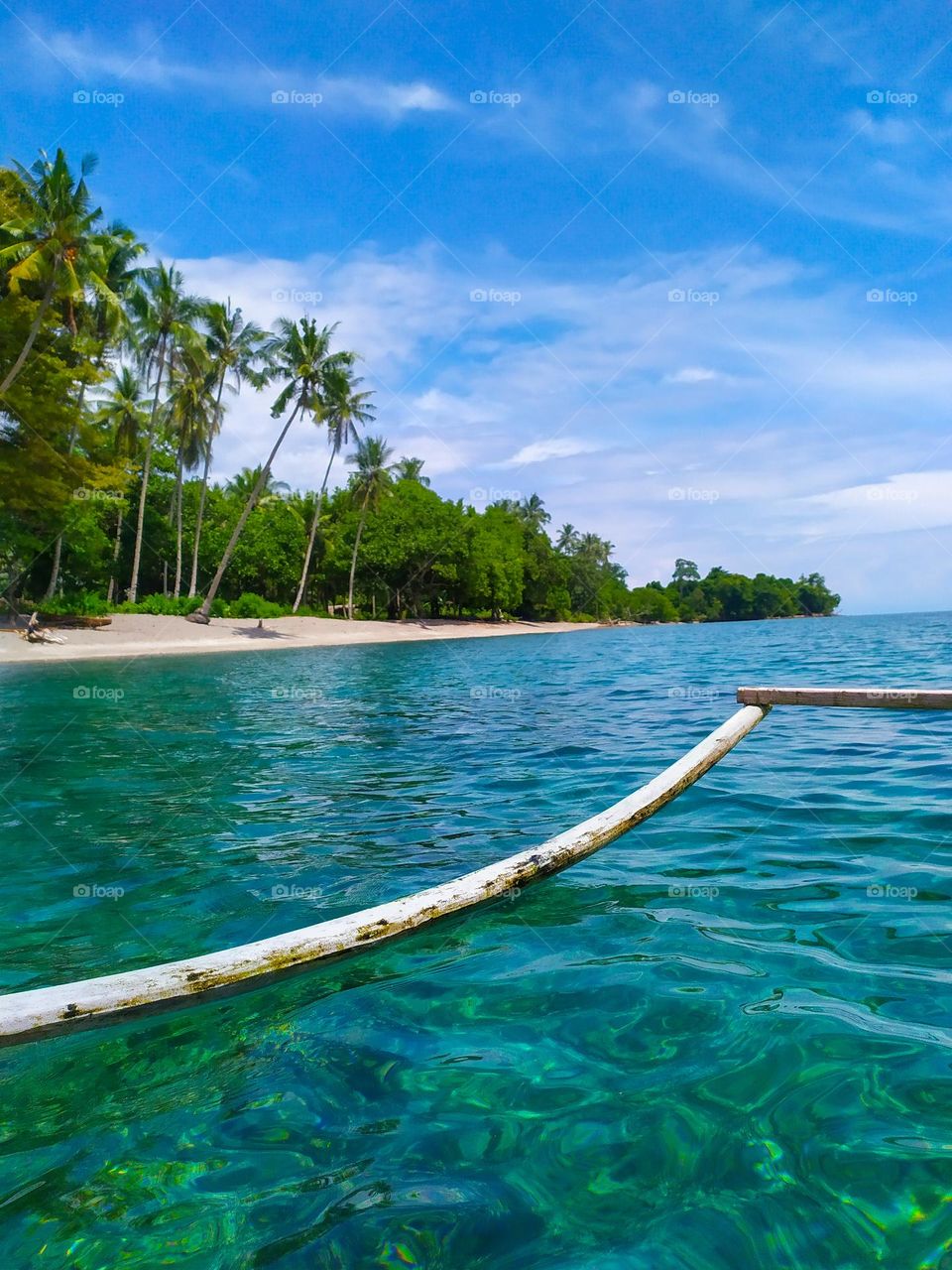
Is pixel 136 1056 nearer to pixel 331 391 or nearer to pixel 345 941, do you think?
pixel 345 941

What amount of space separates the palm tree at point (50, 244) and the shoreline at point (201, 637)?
1227 centimetres

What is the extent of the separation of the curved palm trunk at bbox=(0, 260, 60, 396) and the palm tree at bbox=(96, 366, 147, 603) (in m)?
22.3

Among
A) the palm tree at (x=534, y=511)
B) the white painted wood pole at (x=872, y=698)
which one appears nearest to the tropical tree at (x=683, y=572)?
the palm tree at (x=534, y=511)

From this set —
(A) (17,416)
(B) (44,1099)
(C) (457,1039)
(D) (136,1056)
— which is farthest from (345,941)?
(A) (17,416)

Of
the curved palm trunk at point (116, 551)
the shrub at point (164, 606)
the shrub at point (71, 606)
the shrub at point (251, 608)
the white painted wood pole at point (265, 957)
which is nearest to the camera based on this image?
the white painted wood pole at point (265, 957)

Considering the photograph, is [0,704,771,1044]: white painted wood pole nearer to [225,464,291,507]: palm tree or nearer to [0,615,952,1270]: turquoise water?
[0,615,952,1270]: turquoise water

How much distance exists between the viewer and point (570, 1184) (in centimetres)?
253

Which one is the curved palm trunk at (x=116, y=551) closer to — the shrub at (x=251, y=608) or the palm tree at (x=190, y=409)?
the palm tree at (x=190, y=409)

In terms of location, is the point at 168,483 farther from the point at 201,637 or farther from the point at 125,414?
the point at 201,637

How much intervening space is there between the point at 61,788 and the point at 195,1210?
7.66m

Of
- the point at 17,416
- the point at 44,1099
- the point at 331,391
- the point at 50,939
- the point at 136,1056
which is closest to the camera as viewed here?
the point at 44,1099

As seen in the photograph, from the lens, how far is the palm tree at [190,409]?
45.3m

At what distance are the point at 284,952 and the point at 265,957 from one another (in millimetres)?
89

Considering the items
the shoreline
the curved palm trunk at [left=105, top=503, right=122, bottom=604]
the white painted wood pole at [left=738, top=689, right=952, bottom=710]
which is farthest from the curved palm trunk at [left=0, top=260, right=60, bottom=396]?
the curved palm trunk at [left=105, top=503, right=122, bottom=604]
